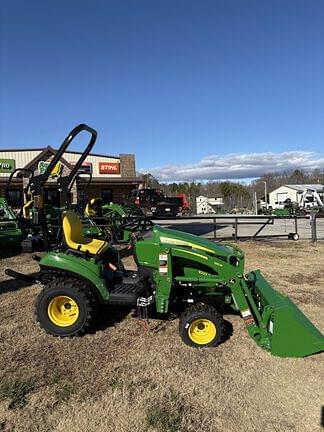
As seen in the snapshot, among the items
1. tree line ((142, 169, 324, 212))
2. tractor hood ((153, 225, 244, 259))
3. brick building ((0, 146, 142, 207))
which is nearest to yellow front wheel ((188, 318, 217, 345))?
tractor hood ((153, 225, 244, 259))

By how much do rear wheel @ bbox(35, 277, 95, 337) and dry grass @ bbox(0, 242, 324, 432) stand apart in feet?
0.41

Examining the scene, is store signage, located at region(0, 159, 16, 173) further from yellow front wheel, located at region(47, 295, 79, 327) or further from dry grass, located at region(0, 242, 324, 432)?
yellow front wheel, located at region(47, 295, 79, 327)

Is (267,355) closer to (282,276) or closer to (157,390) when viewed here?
(157,390)

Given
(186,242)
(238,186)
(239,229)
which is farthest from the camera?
(238,186)

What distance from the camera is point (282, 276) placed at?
6.88 meters

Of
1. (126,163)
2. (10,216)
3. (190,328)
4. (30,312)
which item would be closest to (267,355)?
(190,328)

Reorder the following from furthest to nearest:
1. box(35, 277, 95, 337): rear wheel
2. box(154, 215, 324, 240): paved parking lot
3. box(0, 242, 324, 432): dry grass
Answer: box(154, 215, 324, 240): paved parking lot → box(35, 277, 95, 337): rear wheel → box(0, 242, 324, 432): dry grass

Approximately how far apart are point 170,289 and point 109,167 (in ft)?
84.9

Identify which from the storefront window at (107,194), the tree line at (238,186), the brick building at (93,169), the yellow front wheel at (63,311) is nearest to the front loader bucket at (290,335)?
the yellow front wheel at (63,311)

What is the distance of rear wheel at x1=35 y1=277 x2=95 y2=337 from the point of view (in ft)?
13.2

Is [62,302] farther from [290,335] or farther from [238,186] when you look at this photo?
[238,186]

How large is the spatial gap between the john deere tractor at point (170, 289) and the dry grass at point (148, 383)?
8.1 inches

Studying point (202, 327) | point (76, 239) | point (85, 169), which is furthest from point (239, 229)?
point (202, 327)

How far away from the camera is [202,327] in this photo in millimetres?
3896
